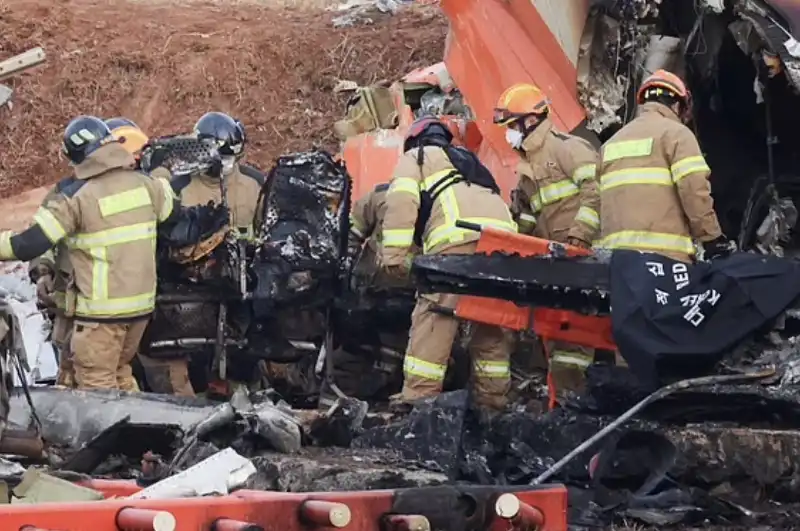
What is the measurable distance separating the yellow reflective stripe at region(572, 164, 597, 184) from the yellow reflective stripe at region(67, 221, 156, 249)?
237cm

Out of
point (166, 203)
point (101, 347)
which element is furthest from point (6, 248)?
point (166, 203)

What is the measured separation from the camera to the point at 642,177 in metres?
7.32

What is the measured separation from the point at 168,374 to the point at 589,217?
2.55 meters

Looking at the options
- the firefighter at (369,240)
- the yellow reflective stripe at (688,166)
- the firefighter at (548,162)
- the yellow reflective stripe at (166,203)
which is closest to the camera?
the yellow reflective stripe at (688,166)

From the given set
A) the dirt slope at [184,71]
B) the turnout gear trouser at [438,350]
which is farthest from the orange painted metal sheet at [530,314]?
the dirt slope at [184,71]

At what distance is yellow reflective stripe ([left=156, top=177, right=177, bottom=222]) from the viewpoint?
7945 millimetres

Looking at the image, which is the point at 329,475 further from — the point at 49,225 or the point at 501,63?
the point at 501,63

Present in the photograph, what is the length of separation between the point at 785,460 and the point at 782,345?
0.91 meters

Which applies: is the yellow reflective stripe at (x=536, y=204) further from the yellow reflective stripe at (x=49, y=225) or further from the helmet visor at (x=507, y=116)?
the yellow reflective stripe at (x=49, y=225)

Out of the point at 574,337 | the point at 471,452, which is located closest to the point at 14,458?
the point at 471,452

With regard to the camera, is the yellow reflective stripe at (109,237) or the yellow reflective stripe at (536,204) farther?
the yellow reflective stripe at (536,204)

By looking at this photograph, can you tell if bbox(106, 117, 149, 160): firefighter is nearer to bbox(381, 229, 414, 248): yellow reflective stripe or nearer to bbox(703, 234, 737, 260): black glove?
bbox(381, 229, 414, 248): yellow reflective stripe

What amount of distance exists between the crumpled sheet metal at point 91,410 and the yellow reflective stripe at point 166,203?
53.0 inches

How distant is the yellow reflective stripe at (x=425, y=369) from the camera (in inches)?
296
